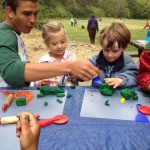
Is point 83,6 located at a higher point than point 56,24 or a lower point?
lower

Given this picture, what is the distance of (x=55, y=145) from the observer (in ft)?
2.68

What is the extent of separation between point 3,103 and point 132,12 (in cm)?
772

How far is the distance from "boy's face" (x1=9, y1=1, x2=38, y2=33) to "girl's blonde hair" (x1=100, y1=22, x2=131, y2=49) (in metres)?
0.39

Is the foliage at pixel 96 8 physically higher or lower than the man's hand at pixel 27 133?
lower

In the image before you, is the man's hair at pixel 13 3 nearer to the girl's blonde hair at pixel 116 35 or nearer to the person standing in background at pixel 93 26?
the girl's blonde hair at pixel 116 35

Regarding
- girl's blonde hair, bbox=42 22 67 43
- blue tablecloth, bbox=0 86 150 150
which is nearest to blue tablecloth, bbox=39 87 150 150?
blue tablecloth, bbox=0 86 150 150

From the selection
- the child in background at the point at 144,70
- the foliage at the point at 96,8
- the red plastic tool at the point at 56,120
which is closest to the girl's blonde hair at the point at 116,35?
the child in background at the point at 144,70

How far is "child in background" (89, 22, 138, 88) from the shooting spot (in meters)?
Result: 1.33

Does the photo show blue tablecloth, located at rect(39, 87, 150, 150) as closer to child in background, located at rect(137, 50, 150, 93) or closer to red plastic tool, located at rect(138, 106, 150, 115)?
red plastic tool, located at rect(138, 106, 150, 115)

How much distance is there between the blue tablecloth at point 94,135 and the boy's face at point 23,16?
0.63 metres

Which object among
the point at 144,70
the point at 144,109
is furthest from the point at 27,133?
the point at 144,70

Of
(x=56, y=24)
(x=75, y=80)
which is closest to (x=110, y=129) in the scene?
(x=75, y=80)

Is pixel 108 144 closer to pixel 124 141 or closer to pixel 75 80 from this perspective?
Answer: pixel 124 141

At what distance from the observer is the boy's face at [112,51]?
1.36m
